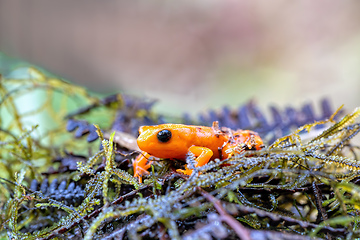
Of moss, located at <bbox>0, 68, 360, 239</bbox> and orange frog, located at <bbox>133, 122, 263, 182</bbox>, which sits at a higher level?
orange frog, located at <bbox>133, 122, 263, 182</bbox>

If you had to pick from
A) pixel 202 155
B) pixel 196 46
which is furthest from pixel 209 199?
pixel 196 46

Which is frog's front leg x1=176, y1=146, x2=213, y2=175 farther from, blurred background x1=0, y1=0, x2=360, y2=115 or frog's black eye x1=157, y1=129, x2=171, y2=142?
blurred background x1=0, y1=0, x2=360, y2=115

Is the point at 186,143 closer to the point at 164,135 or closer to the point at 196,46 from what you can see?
the point at 164,135

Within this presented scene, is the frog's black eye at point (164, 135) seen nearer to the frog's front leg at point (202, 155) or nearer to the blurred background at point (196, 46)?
the frog's front leg at point (202, 155)

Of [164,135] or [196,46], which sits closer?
[164,135]

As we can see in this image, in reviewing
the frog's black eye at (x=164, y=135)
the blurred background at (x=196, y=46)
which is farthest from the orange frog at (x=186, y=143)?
the blurred background at (x=196, y=46)

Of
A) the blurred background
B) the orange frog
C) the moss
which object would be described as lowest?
the moss

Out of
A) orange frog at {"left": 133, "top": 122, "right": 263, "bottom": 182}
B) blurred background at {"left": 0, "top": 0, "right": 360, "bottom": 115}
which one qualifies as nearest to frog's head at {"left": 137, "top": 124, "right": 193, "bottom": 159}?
orange frog at {"left": 133, "top": 122, "right": 263, "bottom": 182}

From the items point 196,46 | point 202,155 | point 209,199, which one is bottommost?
point 209,199
